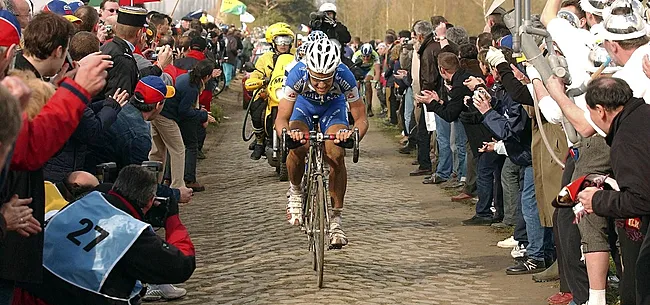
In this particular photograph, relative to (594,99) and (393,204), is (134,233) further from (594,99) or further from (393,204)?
(393,204)

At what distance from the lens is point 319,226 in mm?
9461

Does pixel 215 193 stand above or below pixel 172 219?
below

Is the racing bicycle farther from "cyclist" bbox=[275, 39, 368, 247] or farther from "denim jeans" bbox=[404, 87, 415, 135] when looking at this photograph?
"denim jeans" bbox=[404, 87, 415, 135]

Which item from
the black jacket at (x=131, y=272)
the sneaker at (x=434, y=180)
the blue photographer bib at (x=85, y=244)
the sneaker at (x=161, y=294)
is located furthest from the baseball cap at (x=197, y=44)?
the blue photographer bib at (x=85, y=244)

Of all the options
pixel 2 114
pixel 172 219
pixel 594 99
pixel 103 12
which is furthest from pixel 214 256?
pixel 2 114

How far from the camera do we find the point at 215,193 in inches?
609

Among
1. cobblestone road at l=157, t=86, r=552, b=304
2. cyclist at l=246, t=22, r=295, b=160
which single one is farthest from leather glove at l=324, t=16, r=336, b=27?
cobblestone road at l=157, t=86, r=552, b=304

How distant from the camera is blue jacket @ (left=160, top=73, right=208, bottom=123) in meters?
13.5

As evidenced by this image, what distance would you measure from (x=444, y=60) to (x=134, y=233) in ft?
26.9

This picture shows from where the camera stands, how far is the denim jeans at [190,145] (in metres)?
14.8

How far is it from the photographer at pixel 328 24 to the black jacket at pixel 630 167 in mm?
11392

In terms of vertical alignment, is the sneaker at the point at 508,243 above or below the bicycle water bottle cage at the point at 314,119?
below

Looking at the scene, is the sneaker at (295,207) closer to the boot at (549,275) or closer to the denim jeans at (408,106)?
the boot at (549,275)

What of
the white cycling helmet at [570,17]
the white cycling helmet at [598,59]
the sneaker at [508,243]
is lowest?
the sneaker at [508,243]
